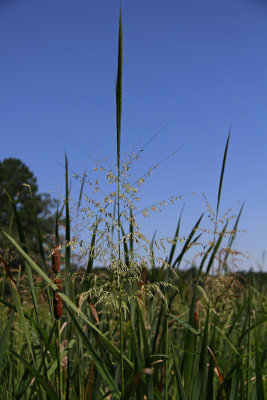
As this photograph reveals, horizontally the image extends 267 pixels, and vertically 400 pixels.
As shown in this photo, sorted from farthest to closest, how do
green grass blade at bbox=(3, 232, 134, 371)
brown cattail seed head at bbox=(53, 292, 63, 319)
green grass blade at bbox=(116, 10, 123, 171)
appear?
brown cattail seed head at bbox=(53, 292, 63, 319) < green grass blade at bbox=(3, 232, 134, 371) < green grass blade at bbox=(116, 10, 123, 171)

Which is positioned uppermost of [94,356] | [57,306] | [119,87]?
[119,87]

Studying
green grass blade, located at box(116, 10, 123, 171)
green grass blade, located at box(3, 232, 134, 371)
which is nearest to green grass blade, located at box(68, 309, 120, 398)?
green grass blade, located at box(3, 232, 134, 371)

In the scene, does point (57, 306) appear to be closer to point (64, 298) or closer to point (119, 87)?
point (64, 298)

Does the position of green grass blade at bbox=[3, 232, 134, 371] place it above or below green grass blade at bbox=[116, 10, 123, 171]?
below

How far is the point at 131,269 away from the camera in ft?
4.68

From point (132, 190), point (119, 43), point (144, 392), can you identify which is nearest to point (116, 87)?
point (119, 43)

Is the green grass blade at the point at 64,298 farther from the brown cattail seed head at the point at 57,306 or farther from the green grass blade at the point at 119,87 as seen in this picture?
the green grass blade at the point at 119,87

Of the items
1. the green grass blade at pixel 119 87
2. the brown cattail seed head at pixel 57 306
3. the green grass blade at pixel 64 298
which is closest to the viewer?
the green grass blade at pixel 119 87

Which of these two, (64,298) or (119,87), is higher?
(119,87)

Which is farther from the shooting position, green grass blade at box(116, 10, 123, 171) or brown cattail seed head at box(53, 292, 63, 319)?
brown cattail seed head at box(53, 292, 63, 319)

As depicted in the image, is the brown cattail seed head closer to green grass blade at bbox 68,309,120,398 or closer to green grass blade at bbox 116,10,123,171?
green grass blade at bbox 68,309,120,398

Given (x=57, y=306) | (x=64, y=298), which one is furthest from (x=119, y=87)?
(x=57, y=306)

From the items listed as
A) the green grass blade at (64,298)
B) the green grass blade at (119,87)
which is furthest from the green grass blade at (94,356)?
the green grass blade at (119,87)

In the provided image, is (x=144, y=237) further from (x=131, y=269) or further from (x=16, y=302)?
(x=16, y=302)
